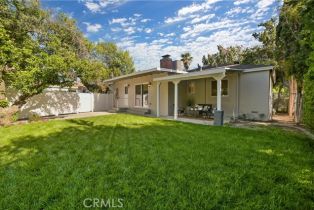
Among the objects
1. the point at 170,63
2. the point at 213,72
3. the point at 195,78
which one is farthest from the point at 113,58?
the point at 213,72

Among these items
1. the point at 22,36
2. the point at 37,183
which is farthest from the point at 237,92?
the point at 22,36

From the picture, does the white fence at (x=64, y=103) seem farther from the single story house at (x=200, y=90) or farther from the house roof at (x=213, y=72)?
the house roof at (x=213, y=72)

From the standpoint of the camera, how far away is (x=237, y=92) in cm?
1218

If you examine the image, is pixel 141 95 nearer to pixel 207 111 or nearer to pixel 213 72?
pixel 207 111

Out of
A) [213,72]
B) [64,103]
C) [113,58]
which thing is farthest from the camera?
[113,58]

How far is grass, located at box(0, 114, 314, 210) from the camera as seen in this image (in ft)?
9.15

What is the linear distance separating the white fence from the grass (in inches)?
335

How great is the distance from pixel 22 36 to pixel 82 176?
36.8 ft

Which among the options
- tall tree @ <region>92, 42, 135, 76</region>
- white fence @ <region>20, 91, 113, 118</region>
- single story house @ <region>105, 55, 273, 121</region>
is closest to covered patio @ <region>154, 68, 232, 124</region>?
single story house @ <region>105, 55, 273, 121</region>

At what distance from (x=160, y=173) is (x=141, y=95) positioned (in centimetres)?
1329

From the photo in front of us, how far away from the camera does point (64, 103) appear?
1603 centimetres

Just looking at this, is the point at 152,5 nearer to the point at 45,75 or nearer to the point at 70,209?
the point at 45,75

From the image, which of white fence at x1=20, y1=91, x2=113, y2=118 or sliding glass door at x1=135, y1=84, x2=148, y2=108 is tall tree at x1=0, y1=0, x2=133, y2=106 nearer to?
white fence at x1=20, y1=91, x2=113, y2=118

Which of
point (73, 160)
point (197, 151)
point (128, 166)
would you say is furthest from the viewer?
point (197, 151)
